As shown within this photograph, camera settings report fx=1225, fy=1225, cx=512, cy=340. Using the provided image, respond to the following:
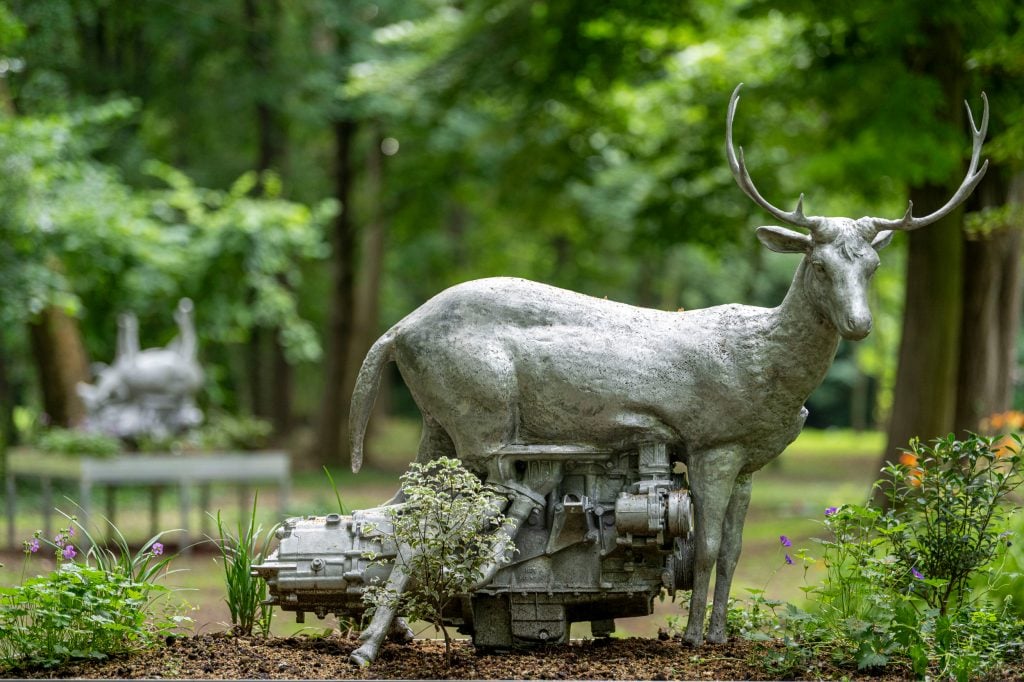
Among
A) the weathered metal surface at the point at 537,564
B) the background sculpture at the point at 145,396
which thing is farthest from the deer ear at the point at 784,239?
the background sculpture at the point at 145,396

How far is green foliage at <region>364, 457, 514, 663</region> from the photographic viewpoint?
5.31 meters

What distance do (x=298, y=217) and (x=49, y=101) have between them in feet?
12.0

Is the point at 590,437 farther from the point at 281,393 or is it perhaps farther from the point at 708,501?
the point at 281,393

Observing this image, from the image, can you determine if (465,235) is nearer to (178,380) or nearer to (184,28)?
(184,28)

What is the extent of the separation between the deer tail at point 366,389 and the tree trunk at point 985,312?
761 cm

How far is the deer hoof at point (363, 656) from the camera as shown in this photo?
538 centimetres

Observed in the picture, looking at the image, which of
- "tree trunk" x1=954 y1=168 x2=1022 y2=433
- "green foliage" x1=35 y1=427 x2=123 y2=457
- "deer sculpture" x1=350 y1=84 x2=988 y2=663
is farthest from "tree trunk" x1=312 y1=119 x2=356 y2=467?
"deer sculpture" x1=350 y1=84 x2=988 y2=663

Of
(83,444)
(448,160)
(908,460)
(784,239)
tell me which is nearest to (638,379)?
(784,239)

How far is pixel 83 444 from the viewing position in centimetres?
1151

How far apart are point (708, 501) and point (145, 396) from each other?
835 centimetres

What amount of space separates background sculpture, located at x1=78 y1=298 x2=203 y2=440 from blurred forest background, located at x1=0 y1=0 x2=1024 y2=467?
0.98m

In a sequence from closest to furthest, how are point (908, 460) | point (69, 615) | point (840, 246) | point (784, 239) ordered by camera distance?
point (69, 615), point (840, 246), point (784, 239), point (908, 460)

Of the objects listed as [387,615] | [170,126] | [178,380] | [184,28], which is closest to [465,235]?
[170,126]

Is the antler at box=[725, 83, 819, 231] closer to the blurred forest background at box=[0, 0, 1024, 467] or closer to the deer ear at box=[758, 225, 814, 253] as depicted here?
the deer ear at box=[758, 225, 814, 253]
